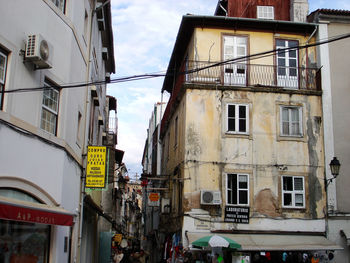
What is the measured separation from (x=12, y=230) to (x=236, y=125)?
1200cm

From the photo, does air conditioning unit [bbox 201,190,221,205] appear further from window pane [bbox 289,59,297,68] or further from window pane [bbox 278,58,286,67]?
window pane [bbox 289,59,297,68]

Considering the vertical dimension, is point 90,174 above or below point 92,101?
below

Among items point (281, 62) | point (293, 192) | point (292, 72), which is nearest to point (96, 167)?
point (293, 192)

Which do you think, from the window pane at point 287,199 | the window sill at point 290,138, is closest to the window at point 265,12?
the window sill at point 290,138

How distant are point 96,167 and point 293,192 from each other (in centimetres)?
894

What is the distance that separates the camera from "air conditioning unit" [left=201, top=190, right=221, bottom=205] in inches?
747

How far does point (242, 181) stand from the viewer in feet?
65.0

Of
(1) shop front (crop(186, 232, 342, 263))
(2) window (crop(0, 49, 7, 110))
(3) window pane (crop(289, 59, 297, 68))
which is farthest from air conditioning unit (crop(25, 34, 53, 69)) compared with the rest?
(3) window pane (crop(289, 59, 297, 68))

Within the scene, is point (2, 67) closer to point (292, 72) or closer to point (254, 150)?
point (254, 150)

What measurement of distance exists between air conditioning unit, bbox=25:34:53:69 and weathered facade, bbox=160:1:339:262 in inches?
369

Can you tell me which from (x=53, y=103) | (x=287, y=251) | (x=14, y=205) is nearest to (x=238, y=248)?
(x=287, y=251)

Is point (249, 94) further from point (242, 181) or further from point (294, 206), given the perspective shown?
point (294, 206)

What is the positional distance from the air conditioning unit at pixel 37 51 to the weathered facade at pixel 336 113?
13.7 metres

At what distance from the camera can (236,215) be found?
63.1 feet
